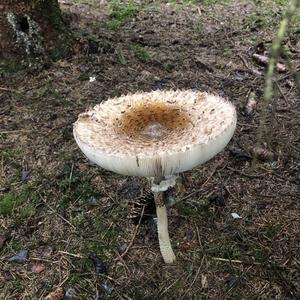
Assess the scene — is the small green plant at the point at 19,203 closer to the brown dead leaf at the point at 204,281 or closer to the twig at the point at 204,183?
the twig at the point at 204,183

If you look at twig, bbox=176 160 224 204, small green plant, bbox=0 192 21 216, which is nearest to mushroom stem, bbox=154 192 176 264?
twig, bbox=176 160 224 204

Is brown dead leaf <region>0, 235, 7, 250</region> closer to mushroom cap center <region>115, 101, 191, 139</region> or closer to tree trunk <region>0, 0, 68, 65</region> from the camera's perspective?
mushroom cap center <region>115, 101, 191, 139</region>

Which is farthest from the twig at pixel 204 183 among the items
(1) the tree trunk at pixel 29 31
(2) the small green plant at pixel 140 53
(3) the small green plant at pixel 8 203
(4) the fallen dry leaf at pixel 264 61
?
(1) the tree trunk at pixel 29 31

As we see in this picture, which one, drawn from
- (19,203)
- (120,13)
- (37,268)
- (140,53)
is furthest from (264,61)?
(37,268)

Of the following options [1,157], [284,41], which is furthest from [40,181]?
[284,41]

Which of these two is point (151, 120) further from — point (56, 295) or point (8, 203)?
point (8, 203)

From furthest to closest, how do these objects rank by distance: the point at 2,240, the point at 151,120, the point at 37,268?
the point at 2,240 → the point at 37,268 → the point at 151,120

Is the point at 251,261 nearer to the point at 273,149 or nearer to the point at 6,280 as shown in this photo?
the point at 273,149
